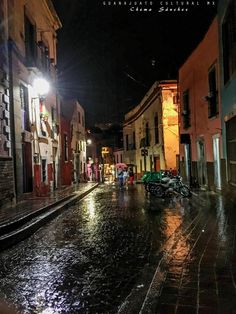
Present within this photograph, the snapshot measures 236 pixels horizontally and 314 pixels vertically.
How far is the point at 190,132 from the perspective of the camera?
72.9ft

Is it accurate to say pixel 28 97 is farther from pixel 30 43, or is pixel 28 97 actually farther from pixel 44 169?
pixel 44 169

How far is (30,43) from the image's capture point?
18891mm

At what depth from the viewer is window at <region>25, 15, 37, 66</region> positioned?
58.6 ft

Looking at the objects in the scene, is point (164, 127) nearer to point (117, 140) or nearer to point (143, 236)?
point (143, 236)

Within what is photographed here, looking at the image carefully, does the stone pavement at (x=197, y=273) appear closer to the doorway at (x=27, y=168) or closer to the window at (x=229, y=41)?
the window at (x=229, y=41)

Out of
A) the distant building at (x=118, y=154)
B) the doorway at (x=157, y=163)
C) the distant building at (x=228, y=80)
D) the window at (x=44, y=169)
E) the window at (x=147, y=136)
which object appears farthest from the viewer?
the distant building at (x=118, y=154)

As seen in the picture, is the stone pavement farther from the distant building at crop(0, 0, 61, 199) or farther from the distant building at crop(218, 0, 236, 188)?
the distant building at crop(0, 0, 61, 199)

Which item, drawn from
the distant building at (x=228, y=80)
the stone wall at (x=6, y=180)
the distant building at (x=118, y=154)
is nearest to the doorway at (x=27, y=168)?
the stone wall at (x=6, y=180)

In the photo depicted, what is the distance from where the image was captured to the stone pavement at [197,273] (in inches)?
172

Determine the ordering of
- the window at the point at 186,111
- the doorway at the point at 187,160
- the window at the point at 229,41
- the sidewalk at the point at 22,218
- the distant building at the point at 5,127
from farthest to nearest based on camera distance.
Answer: the doorway at the point at 187,160 < the window at the point at 186,111 < the window at the point at 229,41 < the distant building at the point at 5,127 < the sidewalk at the point at 22,218

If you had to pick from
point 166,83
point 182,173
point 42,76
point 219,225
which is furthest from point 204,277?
point 166,83

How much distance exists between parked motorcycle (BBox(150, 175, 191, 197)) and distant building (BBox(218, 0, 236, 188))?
2379mm

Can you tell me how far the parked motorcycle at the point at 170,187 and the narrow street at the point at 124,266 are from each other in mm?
6007

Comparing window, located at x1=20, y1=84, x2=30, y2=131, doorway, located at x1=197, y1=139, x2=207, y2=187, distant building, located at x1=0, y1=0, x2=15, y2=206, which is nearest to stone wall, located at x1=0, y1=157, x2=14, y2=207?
distant building, located at x1=0, y1=0, x2=15, y2=206
